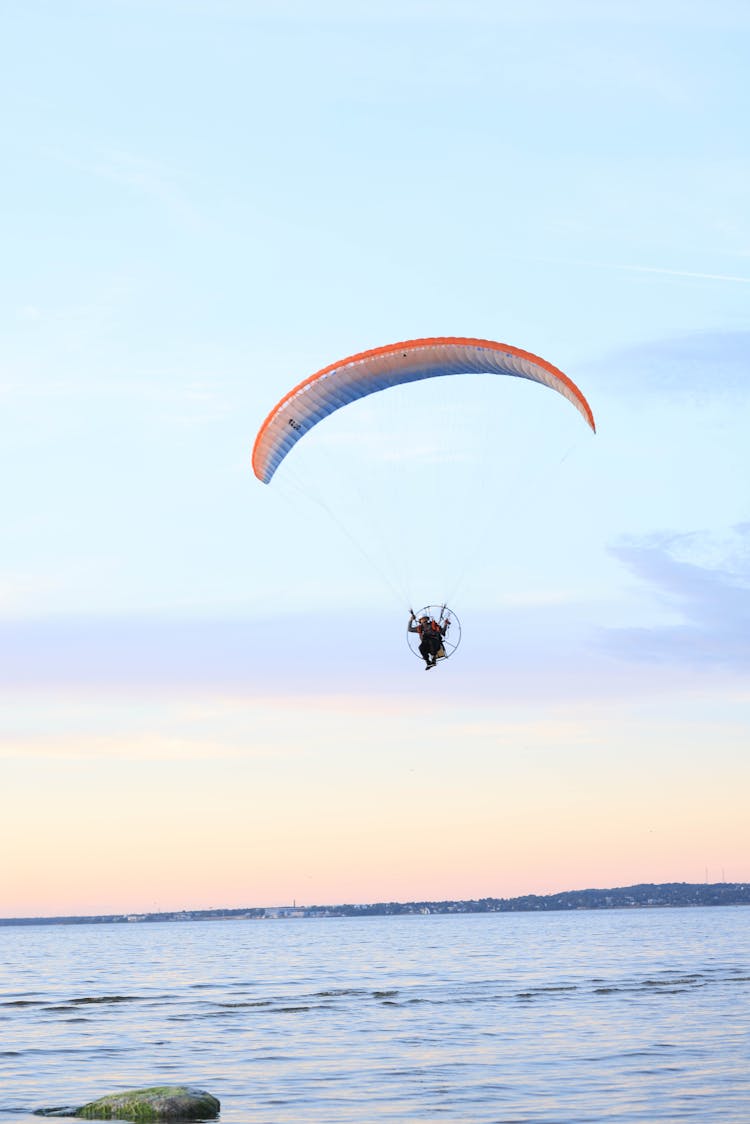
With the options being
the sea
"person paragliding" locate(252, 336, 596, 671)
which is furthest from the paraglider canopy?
the sea

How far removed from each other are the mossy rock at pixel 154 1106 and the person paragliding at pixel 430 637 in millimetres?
10598

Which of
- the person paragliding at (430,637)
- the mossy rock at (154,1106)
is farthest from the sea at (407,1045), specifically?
the person paragliding at (430,637)

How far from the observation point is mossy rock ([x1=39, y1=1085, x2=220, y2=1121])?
22.2m

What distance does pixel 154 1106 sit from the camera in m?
22.4

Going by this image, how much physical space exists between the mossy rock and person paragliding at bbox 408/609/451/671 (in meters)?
10.6

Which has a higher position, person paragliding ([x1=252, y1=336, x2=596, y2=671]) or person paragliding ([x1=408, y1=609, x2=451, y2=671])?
person paragliding ([x1=252, y1=336, x2=596, y2=671])

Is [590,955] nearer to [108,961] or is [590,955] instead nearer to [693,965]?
[693,965]

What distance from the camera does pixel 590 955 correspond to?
80438 mm

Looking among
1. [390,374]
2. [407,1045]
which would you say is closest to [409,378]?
[390,374]

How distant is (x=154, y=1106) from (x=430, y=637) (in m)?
11.7

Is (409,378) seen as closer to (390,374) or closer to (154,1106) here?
(390,374)

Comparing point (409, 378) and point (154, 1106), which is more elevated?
point (409, 378)

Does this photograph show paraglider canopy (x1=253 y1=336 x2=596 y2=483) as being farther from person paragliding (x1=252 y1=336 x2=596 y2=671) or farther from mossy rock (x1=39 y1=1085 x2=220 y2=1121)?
mossy rock (x1=39 y1=1085 x2=220 y2=1121)

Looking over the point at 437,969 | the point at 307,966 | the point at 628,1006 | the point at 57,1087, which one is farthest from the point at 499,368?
the point at 307,966
